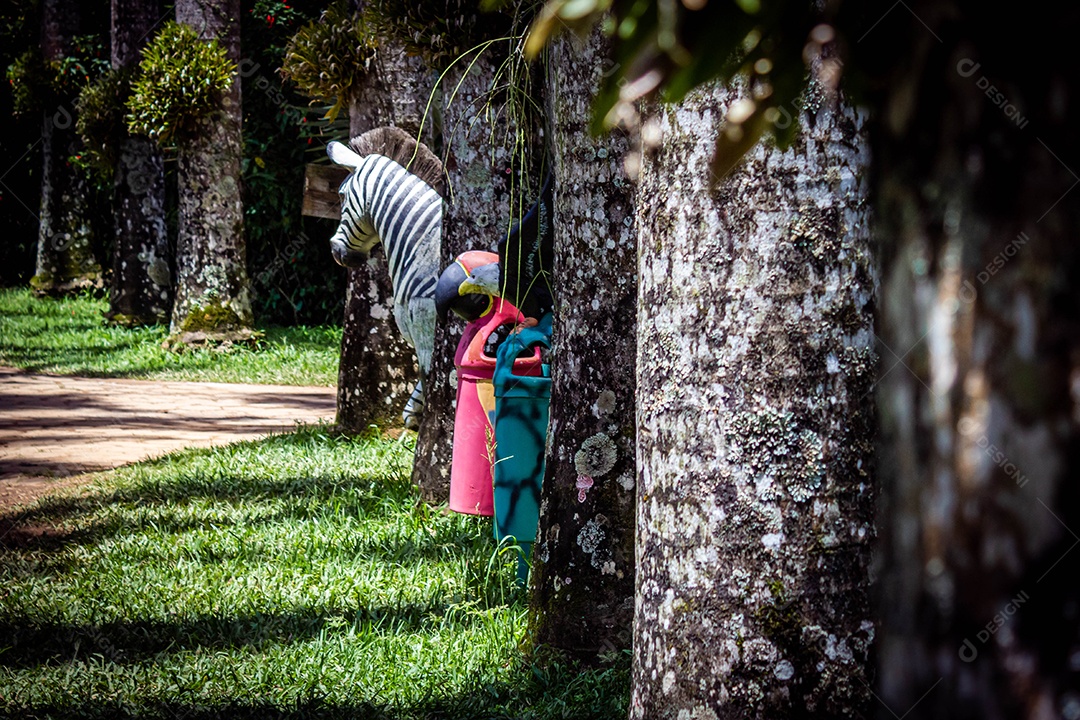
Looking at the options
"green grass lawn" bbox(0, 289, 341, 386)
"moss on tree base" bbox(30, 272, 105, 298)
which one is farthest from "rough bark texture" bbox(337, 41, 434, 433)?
"moss on tree base" bbox(30, 272, 105, 298)

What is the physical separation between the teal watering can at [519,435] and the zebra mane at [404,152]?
2.21 metres

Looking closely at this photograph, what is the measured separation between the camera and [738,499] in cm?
240

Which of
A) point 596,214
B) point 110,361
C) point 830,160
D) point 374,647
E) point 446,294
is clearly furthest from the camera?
point 110,361

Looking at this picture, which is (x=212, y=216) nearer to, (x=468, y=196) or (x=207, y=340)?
(x=207, y=340)

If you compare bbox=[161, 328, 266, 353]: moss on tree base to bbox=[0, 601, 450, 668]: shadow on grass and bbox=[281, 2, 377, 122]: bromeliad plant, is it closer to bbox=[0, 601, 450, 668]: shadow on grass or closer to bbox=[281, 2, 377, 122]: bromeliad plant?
bbox=[281, 2, 377, 122]: bromeliad plant

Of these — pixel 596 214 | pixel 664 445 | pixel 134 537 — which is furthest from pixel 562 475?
pixel 134 537

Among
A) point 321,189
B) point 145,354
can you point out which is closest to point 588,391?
point 321,189

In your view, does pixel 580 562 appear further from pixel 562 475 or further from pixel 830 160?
pixel 830 160

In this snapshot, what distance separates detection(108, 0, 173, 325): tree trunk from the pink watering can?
427 inches

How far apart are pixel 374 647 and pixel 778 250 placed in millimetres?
2340

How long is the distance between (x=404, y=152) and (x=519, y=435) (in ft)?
8.68

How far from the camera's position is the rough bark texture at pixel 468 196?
5.67 meters

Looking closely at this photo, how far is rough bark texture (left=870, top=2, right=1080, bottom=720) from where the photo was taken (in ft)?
2.81

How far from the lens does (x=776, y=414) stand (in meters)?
2.37
